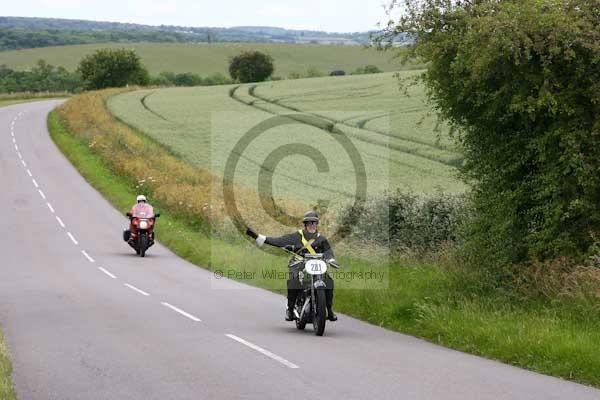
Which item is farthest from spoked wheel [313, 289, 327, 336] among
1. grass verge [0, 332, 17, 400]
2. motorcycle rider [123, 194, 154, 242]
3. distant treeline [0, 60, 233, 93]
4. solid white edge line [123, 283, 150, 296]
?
distant treeline [0, 60, 233, 93]

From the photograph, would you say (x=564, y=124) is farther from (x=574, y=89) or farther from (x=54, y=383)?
(x=54, y=383)

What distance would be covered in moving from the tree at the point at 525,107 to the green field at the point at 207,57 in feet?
427

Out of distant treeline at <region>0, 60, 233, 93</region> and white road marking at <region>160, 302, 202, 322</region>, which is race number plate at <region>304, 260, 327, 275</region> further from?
distant treeline at <region>0, 60, 233, 93</region>

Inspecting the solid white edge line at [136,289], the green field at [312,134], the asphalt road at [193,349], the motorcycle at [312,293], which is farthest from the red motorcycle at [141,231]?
the motorcycle at [312,293]

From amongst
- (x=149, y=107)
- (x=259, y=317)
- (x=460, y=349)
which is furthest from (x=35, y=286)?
(x=149, y=107)

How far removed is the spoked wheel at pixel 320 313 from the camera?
46.2 feet

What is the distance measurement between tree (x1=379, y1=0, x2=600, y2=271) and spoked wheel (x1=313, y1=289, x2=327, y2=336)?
3.93 metres

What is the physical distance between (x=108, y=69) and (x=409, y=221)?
96.3m

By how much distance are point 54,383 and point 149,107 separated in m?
67.3

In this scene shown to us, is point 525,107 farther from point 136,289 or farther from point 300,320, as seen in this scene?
point 136,289

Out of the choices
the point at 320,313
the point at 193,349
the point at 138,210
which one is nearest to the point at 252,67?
the point at 138,210

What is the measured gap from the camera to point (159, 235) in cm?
3397

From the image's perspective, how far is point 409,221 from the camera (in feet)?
75.2

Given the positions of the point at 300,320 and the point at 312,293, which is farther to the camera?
the point at 300,320
